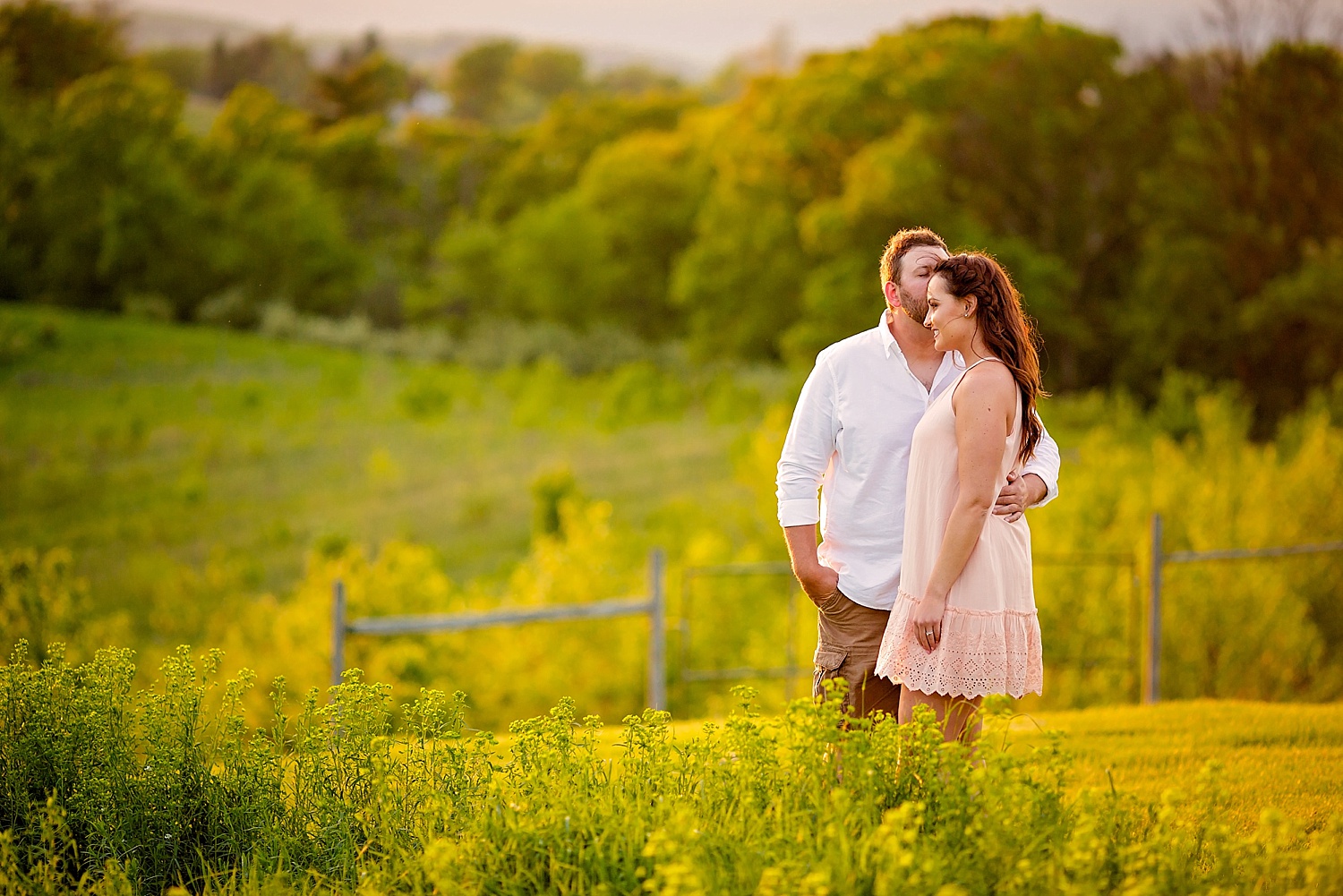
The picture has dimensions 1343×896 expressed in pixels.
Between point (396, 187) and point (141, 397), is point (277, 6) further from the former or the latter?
point (141, 397)

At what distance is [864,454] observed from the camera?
11.0ft

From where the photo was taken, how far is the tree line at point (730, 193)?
2114cm

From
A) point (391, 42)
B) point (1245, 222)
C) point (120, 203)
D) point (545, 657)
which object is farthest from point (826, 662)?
point (391, 42)

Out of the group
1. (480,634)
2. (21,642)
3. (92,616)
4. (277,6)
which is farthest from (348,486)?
(277,6)

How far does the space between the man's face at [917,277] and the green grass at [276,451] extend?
1621 cm

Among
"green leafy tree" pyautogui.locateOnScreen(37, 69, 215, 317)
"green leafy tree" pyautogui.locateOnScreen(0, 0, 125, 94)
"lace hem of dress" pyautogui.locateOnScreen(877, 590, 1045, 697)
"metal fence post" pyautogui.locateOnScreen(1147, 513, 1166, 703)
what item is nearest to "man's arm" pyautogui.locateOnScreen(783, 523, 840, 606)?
"lace hem of dress" pyautogui.locateOnScreen(877, 590, 1045, 697)

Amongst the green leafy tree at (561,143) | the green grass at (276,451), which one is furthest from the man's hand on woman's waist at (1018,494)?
the green leafy tree at (561,143)

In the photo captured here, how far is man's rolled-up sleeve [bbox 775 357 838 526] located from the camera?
3.39m

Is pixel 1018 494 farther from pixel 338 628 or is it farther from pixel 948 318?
pixel 338 628

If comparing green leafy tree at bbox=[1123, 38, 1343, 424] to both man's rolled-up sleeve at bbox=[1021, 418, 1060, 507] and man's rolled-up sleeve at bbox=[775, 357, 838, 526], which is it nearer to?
man's rolled-up sleeve at bbox=[1021, 418, 1060, 507]

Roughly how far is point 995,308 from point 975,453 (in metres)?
0.35

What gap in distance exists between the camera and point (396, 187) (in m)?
39.2

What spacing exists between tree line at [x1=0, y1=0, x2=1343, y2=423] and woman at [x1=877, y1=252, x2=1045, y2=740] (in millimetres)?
17574

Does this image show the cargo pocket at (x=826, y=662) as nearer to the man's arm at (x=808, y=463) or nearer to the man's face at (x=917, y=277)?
the man's arm at (x=808, y=463)
